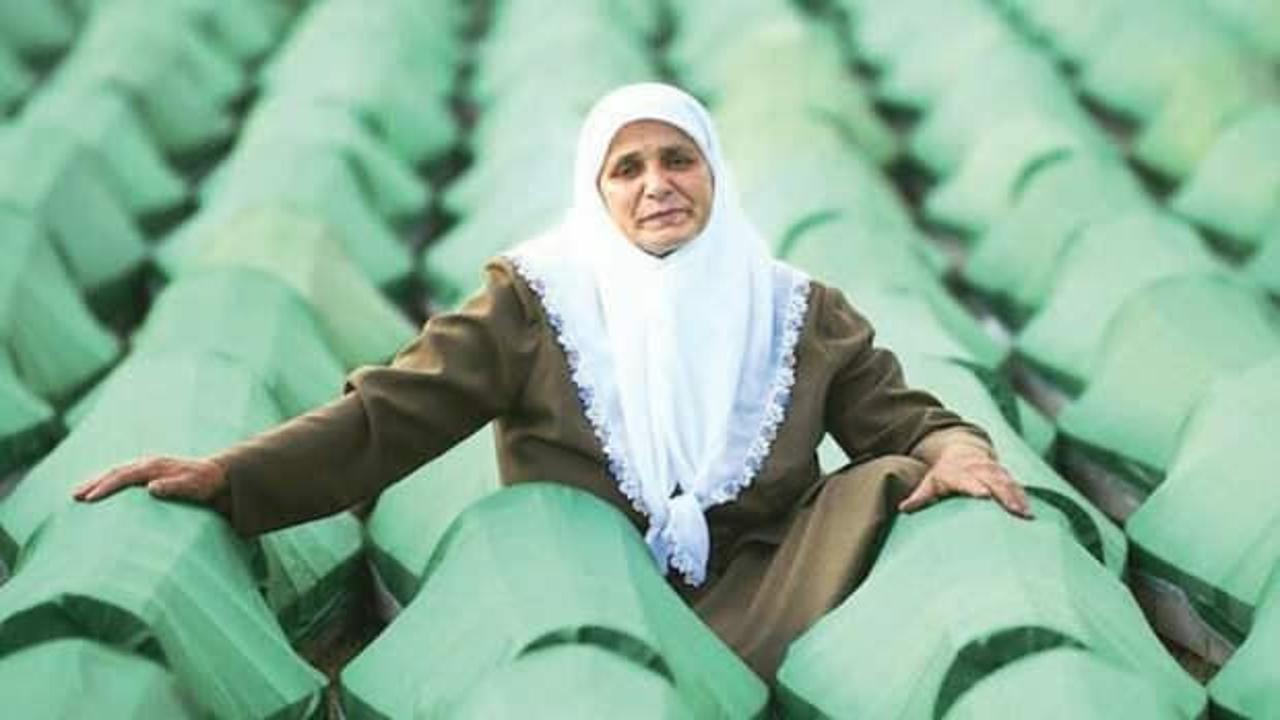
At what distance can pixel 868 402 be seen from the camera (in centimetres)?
221

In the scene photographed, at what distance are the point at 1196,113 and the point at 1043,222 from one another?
37.2 inches

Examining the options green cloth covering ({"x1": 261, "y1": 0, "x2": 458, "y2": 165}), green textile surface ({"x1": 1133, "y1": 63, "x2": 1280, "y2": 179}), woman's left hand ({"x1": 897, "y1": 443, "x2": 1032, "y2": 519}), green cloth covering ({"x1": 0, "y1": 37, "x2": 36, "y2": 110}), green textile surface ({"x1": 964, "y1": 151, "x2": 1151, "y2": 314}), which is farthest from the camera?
green cloth covering ({"x1": 0, "y1": 37, "x2": 36, "y2": 110})

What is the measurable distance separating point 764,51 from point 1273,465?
249 centimetres

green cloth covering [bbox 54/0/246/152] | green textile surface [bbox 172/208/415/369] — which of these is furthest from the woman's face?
green cloth covering [bbox 54/0/246/152]

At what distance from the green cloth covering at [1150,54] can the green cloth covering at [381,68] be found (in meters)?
1.46

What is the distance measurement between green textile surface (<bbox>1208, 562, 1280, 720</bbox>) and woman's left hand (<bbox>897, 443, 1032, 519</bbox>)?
226 millimetres

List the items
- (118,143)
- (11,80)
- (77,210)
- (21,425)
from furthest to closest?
(11,80) → (118,143) → (77,210) → (21,425)

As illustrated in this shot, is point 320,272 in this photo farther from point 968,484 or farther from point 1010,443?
point 968,484

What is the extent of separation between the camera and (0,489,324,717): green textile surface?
1.87 m

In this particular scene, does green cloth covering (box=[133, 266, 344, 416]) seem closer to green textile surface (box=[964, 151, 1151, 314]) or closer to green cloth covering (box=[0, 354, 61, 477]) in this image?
green cloth covering (box=[0, 354, 61, 477])

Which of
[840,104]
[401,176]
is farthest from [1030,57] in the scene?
[401,176]

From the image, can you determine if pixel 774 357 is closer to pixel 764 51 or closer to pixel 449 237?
pixel 449 237

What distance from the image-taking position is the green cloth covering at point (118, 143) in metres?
4.04

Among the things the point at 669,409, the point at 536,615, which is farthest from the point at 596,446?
the point at 536,615
